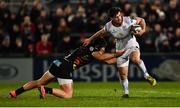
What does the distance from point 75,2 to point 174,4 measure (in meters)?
4.80

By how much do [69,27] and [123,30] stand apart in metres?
9.56

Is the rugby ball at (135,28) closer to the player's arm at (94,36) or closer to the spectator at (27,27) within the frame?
the player's arm at (94,36)

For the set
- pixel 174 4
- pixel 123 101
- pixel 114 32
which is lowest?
pixel 123 101

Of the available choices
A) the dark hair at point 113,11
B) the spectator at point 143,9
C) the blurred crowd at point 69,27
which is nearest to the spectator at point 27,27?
the blurred crowd at point 69,27

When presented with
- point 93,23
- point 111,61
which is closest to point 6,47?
point 93,23

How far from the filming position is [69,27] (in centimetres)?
2491

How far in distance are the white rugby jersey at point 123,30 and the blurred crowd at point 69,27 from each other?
8.13 metres

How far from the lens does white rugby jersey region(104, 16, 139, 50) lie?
608 inches

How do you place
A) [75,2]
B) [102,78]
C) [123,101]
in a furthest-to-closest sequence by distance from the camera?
1. [75,2]
2. [102,78]
3. [123,101]

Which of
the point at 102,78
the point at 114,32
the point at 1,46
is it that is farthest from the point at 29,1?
the point at 114,32

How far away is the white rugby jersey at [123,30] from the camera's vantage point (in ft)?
50.7

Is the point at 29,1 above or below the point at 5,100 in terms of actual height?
above

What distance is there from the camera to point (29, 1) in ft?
90.3

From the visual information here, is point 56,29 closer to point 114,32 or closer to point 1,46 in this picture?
point 1,46
